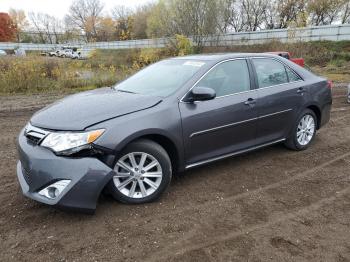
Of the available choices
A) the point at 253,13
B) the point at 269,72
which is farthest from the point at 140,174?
the point at 253,13

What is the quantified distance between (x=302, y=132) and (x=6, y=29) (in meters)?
92.1

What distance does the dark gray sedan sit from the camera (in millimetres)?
3369

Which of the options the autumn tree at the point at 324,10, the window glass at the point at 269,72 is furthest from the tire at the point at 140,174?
the autumn tree at the point at 324,10

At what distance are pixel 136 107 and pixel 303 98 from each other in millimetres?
2854

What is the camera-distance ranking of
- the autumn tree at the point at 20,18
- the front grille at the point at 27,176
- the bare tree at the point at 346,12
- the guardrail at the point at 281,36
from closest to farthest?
1. the front grille at the point at 27,176
2. the guardrail at the point at 281,36
3. the bare tree at the point at 346,12
4. the autumn tree at the point at 20,18

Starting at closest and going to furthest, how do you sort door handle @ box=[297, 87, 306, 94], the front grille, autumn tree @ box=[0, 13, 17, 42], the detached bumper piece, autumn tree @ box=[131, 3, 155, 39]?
the detached bumper piece, the front grille, door handle @ box=[297, 87, 306, 94], autumn tree @ box=[131, 3, 155, 39], autumn tree @ box=[0, 13, 17, 42]

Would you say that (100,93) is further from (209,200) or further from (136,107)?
(209,200)

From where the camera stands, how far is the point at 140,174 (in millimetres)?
3775

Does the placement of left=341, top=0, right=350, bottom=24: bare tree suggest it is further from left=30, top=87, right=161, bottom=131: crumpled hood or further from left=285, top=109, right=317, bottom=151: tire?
left=30, top=87, right=161, bottom=131: crumpled hood

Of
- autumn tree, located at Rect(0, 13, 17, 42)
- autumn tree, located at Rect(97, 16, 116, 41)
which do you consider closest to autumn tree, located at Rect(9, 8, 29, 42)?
autumn tree, located at Rect(0, 13, 17, 42)

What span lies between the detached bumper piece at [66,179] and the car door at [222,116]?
1160 millimetres

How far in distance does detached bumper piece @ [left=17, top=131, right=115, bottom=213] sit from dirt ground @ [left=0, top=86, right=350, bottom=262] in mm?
296

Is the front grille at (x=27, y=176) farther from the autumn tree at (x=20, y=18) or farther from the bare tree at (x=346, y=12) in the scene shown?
the autumn tree at (x=20, y=18)

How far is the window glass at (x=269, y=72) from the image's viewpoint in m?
4.95
